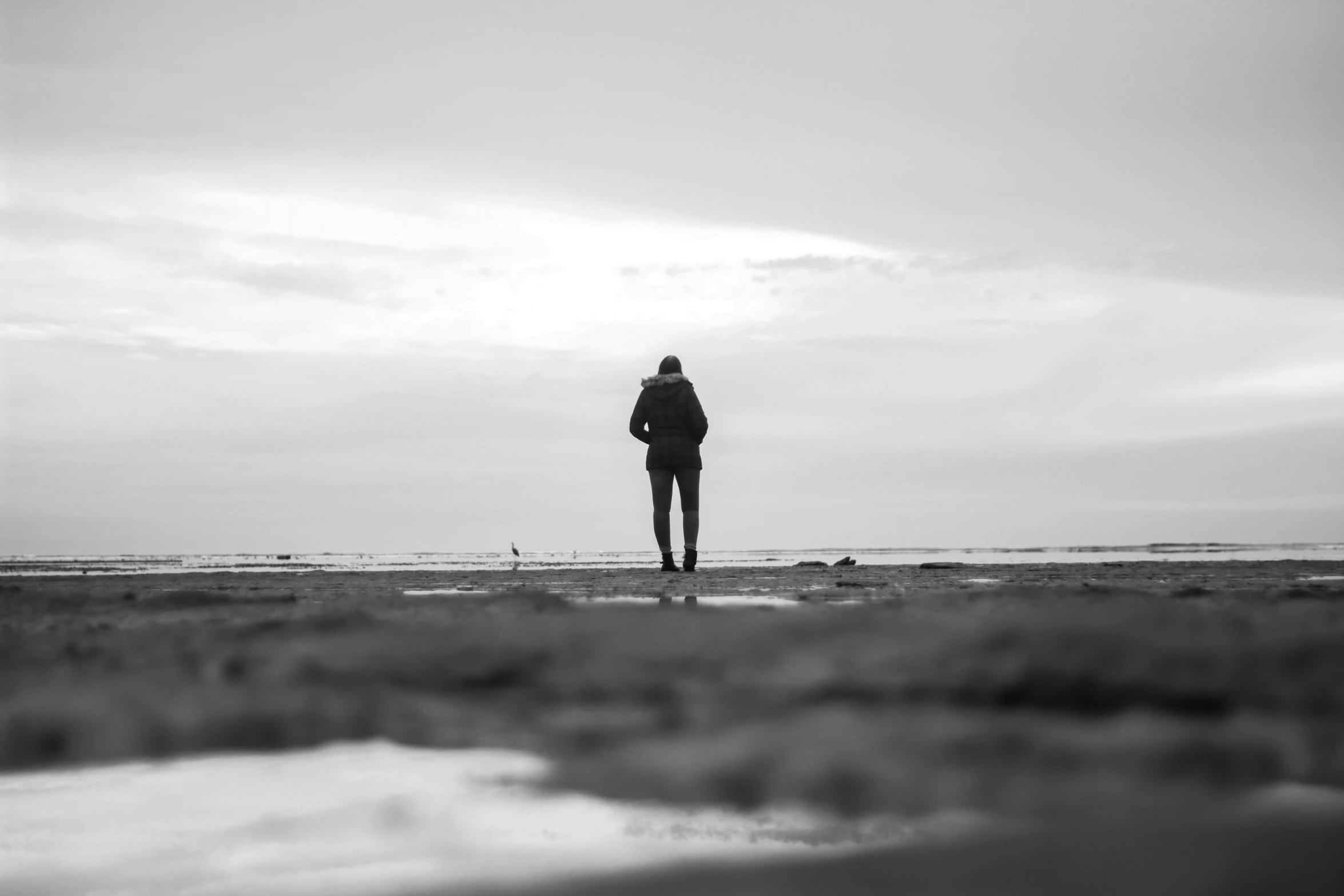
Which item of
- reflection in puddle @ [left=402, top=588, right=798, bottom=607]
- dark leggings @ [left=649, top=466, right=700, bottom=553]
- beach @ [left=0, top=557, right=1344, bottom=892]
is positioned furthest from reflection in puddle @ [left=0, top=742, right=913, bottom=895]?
dark leggings @ [left=649, top=466, right=700, bottom=553]

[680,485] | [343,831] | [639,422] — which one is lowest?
[343,831]

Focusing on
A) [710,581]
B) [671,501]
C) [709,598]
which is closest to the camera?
[709,598]

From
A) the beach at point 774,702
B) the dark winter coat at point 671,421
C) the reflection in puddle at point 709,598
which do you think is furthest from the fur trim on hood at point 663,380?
the beach at point 774,702

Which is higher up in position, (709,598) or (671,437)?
(671,437)

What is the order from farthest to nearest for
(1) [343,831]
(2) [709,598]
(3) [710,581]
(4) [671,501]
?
(4) [671,501] < (3) [710,581] < (2) [709,598] < (1) [343,831]

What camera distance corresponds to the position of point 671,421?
1048cm

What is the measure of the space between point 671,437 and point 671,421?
6.4 inches

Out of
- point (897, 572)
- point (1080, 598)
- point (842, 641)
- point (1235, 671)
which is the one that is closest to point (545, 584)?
point (897, 572)

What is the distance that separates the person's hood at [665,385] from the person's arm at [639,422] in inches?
4.6

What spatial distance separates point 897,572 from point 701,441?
3.47 m

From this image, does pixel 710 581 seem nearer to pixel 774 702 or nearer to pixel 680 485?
pixel 680 485

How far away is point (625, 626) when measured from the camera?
1.93 m

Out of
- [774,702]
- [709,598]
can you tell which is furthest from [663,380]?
[774,702]

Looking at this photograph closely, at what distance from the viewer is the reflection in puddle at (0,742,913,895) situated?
2.82ft
